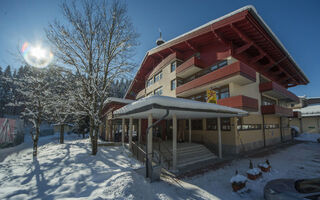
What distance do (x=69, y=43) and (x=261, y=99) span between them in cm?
1998

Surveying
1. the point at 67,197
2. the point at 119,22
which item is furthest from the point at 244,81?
the point at 67,197

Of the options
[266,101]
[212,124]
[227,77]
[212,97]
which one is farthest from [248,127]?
[266,101]

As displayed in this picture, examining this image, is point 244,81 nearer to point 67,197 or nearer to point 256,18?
point 256,18

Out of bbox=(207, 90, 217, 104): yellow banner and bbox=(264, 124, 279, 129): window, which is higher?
bbox=(207, 90, 217, 104): yellow banner

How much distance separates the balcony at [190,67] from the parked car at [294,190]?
39.8 ft

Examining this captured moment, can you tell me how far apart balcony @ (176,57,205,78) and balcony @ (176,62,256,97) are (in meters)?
1.86

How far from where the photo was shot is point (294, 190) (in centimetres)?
348

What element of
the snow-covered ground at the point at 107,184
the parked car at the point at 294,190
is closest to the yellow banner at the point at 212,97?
the snow-covered ground at the point at 107,184

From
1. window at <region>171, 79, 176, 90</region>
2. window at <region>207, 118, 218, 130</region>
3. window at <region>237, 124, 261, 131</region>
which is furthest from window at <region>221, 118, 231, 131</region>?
window at <region>171, 79, 176, 90</region>

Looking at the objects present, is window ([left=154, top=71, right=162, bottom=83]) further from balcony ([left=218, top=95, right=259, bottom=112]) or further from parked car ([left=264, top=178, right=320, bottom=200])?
parked car ([left=264, top=178, right=320, bottom=200])

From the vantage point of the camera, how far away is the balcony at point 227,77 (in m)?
10.7

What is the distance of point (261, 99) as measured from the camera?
1561 cm

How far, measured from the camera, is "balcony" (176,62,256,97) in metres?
10.7

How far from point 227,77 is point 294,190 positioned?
9.22 m
